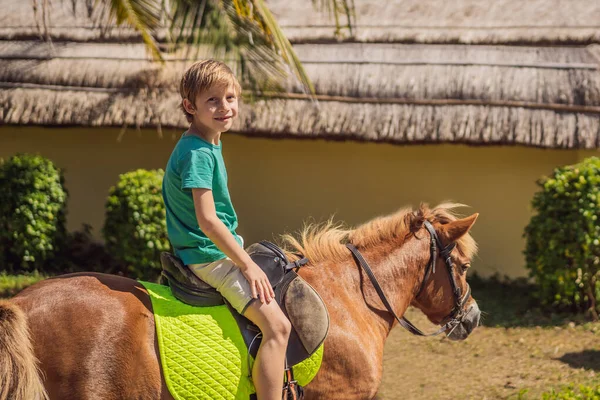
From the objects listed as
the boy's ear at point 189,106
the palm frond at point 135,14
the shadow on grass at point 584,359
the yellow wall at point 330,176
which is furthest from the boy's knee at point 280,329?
the yellow wall at point 330,176

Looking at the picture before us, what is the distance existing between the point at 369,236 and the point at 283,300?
754 millimetres

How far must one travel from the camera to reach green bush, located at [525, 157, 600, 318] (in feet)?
23.7

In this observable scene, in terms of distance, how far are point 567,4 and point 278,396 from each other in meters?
7.68

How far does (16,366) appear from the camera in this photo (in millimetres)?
2873

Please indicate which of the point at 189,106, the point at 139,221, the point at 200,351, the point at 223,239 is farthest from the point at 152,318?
the point at 139,221

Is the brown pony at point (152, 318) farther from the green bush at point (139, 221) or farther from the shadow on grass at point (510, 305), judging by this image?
the green bush at point (139, 221)

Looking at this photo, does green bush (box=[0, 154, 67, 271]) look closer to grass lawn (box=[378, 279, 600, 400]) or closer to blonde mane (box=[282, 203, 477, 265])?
grass lawn (box=[378, 279, 600, 400])

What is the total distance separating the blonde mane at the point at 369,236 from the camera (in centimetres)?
384

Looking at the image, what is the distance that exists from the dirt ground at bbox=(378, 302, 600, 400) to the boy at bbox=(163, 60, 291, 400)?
9.24ft

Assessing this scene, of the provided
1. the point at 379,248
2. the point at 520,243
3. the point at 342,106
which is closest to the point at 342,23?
the point at 342,106

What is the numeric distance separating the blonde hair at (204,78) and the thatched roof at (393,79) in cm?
511

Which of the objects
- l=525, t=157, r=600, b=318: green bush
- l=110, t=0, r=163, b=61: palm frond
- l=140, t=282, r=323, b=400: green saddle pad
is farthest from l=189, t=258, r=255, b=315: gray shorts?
l=525, t=157, r=600, b=318: green bush

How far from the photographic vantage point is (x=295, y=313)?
3375 mm

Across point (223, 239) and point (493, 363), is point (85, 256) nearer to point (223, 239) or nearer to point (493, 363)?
point (493, 363)
